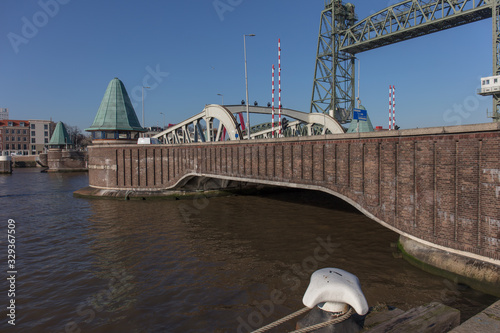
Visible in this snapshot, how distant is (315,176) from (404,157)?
5.58m

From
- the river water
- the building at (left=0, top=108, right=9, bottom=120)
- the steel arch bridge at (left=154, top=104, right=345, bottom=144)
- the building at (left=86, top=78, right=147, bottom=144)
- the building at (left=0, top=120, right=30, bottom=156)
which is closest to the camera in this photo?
the river water

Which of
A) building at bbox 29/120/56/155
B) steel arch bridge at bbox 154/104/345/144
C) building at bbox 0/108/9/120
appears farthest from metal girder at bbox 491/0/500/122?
building at bbox 0/108/9/120

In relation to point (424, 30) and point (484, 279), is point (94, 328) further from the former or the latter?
point (424, 30)

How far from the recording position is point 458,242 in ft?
37.0

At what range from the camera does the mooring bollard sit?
4.42 m

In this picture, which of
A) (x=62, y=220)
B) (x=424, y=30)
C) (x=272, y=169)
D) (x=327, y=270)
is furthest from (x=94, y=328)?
(x=424, y=30)

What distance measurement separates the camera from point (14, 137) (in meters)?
120

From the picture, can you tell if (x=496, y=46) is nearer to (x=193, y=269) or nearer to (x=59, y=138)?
(x=193, y=269)

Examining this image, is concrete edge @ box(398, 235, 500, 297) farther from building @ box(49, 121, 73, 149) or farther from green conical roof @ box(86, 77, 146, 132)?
building @ box(49, 121, 73, 149)

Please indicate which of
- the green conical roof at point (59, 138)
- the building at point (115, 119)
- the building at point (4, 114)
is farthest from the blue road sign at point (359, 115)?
the building at point (4, 114)

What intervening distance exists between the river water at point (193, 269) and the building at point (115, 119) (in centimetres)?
1831

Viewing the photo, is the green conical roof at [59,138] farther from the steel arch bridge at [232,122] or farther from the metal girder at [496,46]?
the metal girder at [496,46]

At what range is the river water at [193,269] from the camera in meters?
10.0

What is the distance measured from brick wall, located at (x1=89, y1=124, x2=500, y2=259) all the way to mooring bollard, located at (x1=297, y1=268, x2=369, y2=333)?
8604 mm
